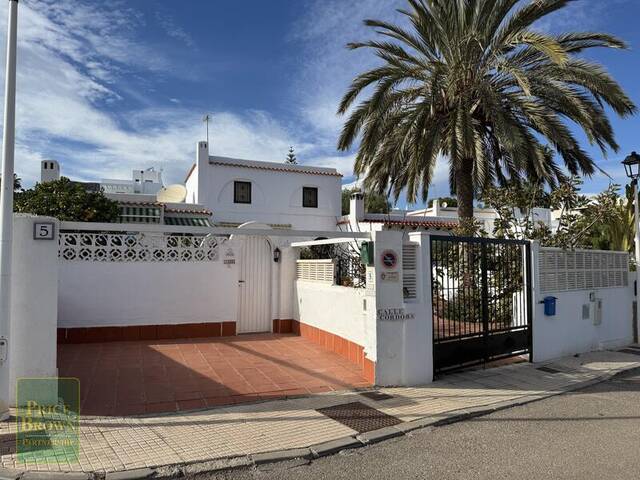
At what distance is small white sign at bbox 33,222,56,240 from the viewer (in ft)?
18.3

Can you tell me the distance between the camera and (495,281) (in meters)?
8.46

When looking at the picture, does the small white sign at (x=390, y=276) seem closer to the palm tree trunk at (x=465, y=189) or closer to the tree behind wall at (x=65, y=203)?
the palm tree trunk at (x=465, y=189)

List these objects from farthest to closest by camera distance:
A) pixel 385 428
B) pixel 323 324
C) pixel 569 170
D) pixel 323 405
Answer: pixel 569 170 < pixel 323 324 < pixel 323 405 < pixel 385 428

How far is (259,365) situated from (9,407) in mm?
3502

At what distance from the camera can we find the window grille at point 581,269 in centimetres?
893

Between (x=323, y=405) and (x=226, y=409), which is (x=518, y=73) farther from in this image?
(x=226, y=409)

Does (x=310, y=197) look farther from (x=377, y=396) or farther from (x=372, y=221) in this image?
(x=377, y=396)

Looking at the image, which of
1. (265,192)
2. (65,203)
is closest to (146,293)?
(65,203)

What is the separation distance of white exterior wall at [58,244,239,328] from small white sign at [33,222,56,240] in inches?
156

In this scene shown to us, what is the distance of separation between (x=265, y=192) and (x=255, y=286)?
12.9m

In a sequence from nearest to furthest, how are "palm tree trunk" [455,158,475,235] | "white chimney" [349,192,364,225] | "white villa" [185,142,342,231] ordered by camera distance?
"palm tree trunk" [455,158,475,235]
"white villa" [185,142,342,231]
"white chimney" [349,192,364,225]

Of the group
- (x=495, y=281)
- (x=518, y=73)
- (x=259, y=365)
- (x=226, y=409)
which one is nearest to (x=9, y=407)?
(x=226, y=409)

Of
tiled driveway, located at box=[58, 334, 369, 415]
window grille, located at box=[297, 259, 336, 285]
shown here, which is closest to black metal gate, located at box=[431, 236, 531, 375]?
tiled driveway, located at box=[58, 334, 369, 415]
